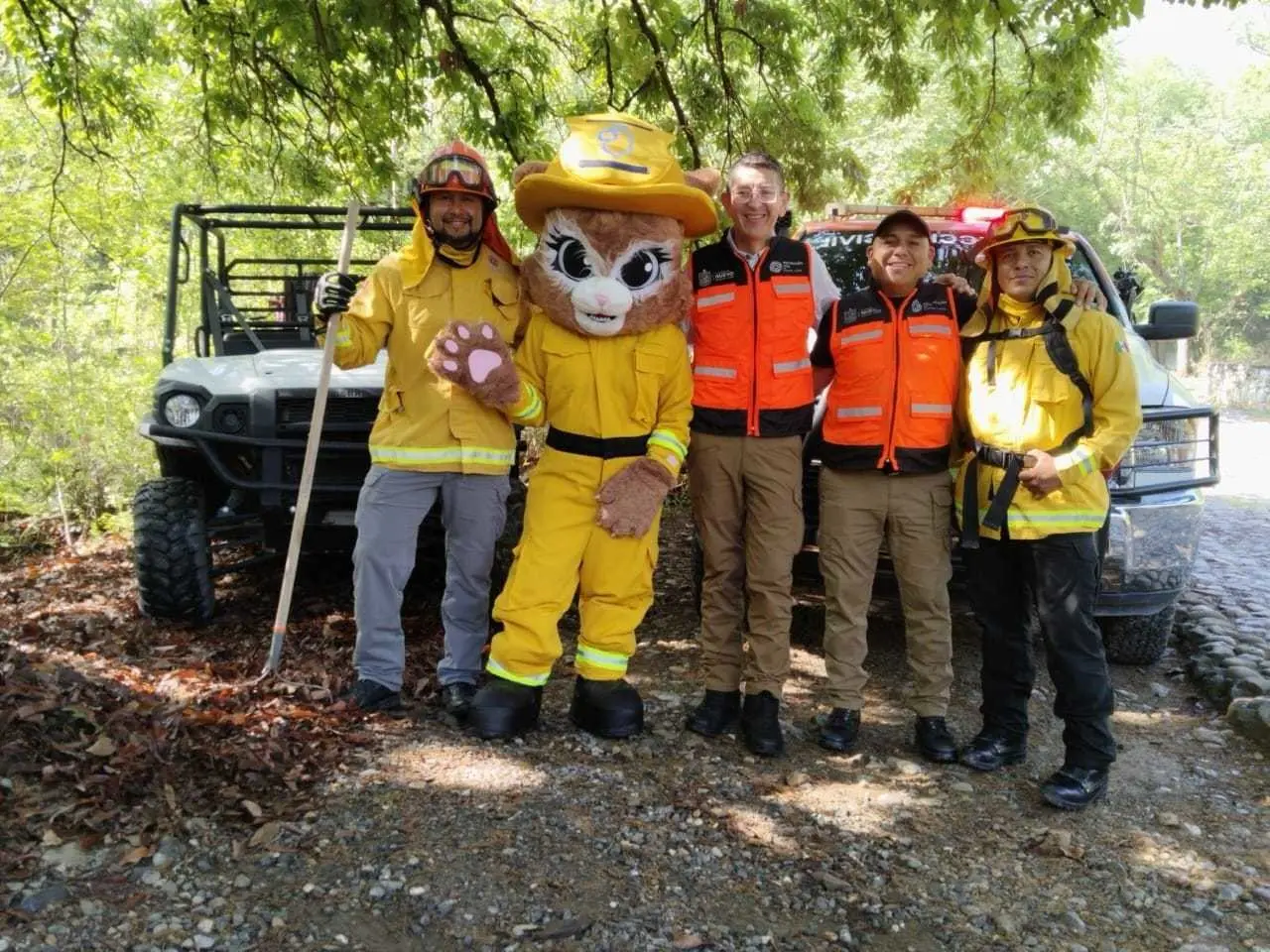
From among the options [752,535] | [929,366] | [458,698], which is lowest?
[458,698]

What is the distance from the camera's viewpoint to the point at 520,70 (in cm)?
711

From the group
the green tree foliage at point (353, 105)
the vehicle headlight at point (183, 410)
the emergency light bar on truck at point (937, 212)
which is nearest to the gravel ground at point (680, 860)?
the vehicle headlight at point (183, 410)

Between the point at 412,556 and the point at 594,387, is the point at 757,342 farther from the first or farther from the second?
the point at 412,556

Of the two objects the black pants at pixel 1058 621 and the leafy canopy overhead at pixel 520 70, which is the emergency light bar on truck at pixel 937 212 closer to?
the leafy canopy overhead at pixel 520 70

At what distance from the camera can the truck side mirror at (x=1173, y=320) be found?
15.3ft

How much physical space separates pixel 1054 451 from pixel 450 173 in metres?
2.28

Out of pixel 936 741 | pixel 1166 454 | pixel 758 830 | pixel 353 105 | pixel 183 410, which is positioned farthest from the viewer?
pixel 353 105

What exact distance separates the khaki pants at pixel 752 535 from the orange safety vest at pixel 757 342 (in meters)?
0.09

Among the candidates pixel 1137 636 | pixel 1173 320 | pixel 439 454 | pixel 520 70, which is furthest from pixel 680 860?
pixel 520 70

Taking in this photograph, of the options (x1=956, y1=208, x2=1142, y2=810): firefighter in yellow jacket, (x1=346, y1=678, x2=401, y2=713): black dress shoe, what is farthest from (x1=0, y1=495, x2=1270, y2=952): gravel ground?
(x1=956, y1=208, x2=1142, y2=810): firefighter in yellow jacket

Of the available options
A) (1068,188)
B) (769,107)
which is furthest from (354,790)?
(1068,188)

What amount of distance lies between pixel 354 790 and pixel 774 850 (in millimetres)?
1285

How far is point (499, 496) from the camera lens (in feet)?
12.0

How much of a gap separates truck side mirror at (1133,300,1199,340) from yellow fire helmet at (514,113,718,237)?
258cm
